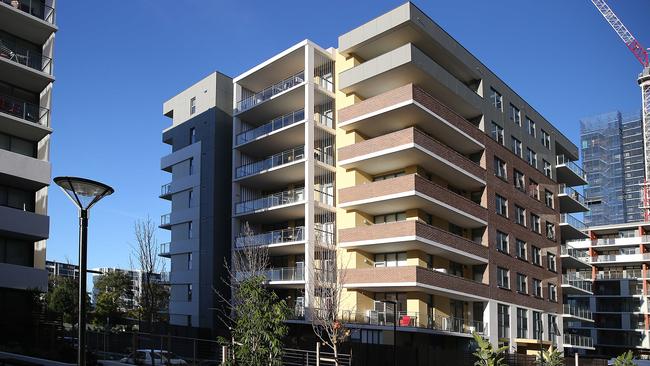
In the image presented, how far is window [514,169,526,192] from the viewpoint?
49594mm

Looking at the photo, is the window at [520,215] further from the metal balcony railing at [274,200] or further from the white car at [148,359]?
the white car at [148,359]

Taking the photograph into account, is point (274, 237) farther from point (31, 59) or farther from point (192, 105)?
point (31, 59)

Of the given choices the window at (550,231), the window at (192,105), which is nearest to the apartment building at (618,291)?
the window at (550,231)

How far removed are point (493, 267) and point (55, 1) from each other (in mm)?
33642

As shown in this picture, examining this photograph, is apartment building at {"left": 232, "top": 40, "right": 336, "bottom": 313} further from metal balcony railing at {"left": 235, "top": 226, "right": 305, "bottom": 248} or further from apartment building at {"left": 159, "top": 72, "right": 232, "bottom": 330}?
apartment building at {"left": 159, "top": 72, "right": 232, "bottom": 330}

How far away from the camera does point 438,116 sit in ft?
129

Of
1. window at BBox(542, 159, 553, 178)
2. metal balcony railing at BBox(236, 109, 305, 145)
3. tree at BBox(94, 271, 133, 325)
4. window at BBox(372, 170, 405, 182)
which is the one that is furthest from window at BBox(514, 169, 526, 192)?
tree at BBox(94, 271, 133, 325)

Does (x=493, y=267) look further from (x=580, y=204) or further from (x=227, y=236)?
(x=580, y=204)

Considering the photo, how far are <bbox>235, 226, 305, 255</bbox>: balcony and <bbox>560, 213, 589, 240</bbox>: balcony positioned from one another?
96.2 ft

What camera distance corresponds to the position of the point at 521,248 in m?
49.3

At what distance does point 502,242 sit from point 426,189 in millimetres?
11797

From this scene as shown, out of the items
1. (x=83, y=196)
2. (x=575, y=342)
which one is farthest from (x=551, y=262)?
(x=83, y=196)

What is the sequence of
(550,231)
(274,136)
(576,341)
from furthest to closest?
(576,341) → (550,231) → (274,136)

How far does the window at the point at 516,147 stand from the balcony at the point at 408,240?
1183 cm
